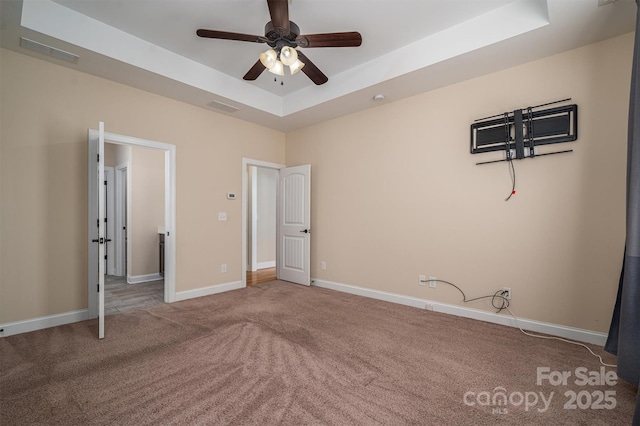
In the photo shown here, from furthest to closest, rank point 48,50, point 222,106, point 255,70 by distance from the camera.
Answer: point 222,106 → point 255,70 → point 48,50

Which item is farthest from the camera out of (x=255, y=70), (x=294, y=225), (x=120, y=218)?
(x=120, y=218)

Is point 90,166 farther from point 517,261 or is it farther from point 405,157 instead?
point 517,261

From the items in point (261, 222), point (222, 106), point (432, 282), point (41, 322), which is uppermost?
point (222, 106)

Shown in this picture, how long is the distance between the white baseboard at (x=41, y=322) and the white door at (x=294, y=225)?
292 centimetres

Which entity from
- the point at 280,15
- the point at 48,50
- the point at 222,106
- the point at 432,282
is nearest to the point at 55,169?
the point at 48,50

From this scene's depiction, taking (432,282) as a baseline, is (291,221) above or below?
above

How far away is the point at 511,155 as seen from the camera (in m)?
3.12

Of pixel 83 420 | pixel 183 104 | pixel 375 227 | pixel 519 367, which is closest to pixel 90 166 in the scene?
pixel 183 104

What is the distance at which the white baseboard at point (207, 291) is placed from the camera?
4074mm

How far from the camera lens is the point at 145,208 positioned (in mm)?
5445

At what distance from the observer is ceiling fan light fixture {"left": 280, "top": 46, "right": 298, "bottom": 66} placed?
245 centimetres

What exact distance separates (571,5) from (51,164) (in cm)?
511

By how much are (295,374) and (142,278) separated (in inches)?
174

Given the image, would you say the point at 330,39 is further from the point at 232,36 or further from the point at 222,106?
the point at 222,106
